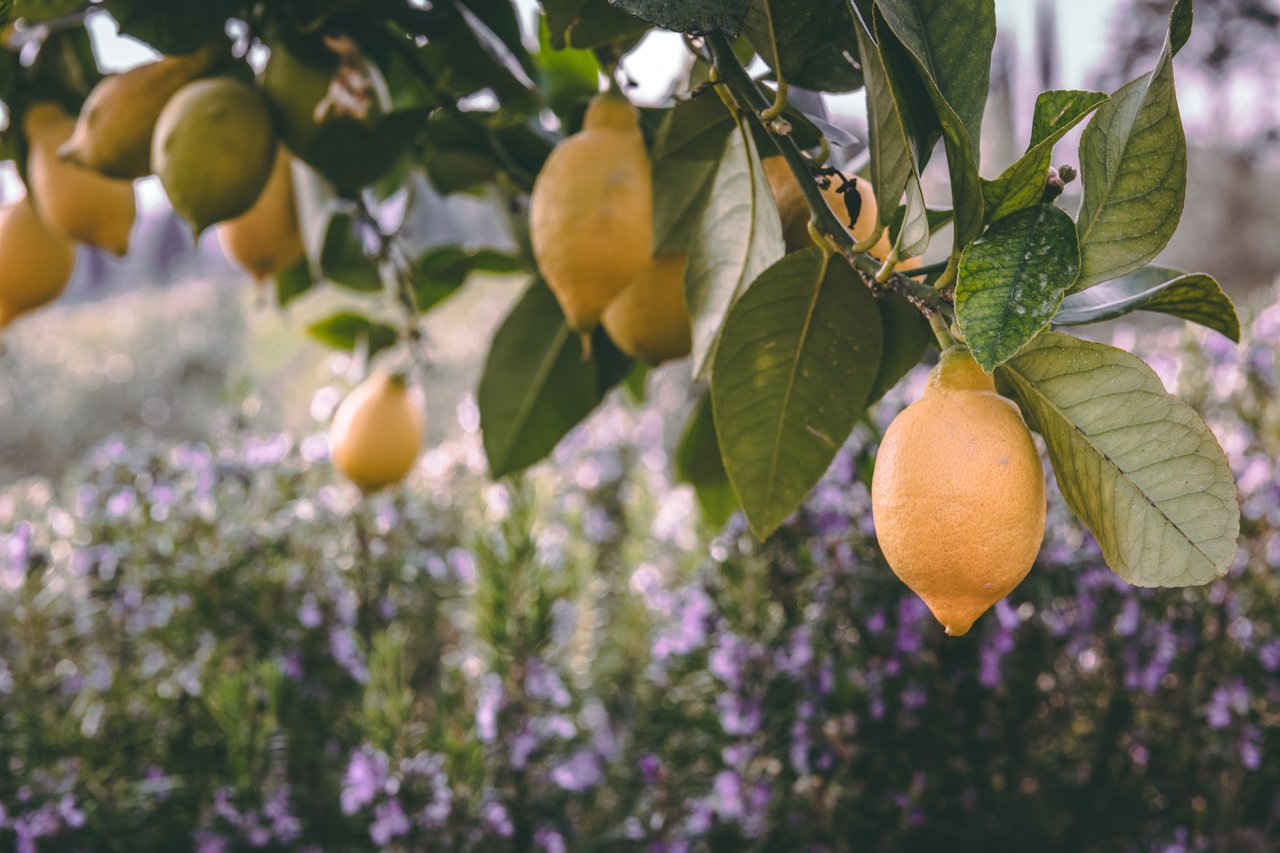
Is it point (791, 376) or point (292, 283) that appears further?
point (292, 283)

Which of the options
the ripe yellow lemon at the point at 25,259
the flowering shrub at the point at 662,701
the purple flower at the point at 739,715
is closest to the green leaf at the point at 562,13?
the ripe yellow lemon at the point at 25,259

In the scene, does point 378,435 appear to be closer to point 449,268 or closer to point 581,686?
point 449,268

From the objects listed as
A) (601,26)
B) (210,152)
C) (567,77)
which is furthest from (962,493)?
(567,77)

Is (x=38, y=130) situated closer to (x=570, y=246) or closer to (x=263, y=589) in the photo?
(x=570, y=246)

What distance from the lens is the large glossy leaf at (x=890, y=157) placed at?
29 cm

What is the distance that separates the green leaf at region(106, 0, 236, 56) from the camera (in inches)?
17.9

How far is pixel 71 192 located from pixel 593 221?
0.34 meters

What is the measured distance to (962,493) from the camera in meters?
0.27

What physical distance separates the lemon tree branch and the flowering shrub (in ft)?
2.40

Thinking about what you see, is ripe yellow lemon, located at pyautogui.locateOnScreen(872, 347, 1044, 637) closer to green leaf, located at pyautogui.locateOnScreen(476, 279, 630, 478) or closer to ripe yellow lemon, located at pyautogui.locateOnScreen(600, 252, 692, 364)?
ripe yellow lemon, located at pyautogui.locateOnScreen(600, 252, 692, 364)

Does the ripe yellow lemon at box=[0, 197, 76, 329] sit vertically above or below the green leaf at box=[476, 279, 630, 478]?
above

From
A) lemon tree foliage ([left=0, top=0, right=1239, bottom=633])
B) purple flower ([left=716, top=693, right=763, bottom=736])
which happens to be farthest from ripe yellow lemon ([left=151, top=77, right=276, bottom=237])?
purple flower ([left=716, top=693, right=763, bottom=736])

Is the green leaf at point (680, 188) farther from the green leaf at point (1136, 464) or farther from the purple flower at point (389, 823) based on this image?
the purple flower at point (389, 823)

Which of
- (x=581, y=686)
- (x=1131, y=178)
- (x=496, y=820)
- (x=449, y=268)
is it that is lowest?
(x=581, y=686)
